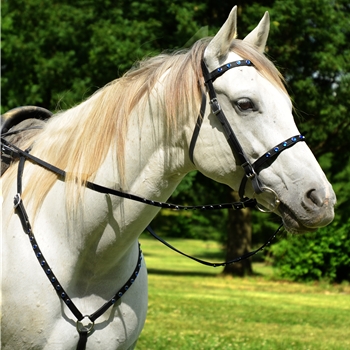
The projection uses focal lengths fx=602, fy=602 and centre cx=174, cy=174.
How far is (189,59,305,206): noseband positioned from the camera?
2.79 meters

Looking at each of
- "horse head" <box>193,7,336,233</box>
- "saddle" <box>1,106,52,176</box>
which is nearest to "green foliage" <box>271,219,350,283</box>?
"saddle" <box>1,106,52,176</box>

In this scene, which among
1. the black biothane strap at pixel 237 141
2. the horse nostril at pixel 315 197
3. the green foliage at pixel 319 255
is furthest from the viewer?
the green foliage at pixel 319 255

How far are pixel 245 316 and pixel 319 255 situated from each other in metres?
7.57

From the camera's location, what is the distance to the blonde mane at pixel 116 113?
3.01 meters

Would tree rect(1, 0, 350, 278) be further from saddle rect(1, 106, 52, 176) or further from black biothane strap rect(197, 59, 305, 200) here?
black biothane strap rect(197, 59, 305, 200)

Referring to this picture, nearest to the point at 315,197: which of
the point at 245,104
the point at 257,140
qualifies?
the point at 257,140

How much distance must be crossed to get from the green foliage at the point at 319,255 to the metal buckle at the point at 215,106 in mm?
14626

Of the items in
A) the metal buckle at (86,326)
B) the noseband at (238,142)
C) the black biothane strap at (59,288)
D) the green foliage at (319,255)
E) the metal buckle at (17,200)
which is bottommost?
the green foliage at (319,255)

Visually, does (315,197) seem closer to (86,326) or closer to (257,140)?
(257,140)

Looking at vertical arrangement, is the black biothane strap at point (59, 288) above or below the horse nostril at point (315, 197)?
below

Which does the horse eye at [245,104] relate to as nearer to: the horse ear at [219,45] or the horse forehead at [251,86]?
the horse forehead at [251,86]

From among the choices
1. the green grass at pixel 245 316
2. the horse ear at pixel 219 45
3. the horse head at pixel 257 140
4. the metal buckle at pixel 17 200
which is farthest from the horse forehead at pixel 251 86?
the green grass at pixel 245 316

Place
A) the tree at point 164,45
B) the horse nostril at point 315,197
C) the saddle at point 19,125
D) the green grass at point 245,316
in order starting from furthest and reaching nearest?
the tree at point 164,45
the green grass at point 245,316
the saddle at point 19,125
the horse nostril at point 315,197

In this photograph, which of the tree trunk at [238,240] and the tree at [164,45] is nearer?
the tree at [164,45]
